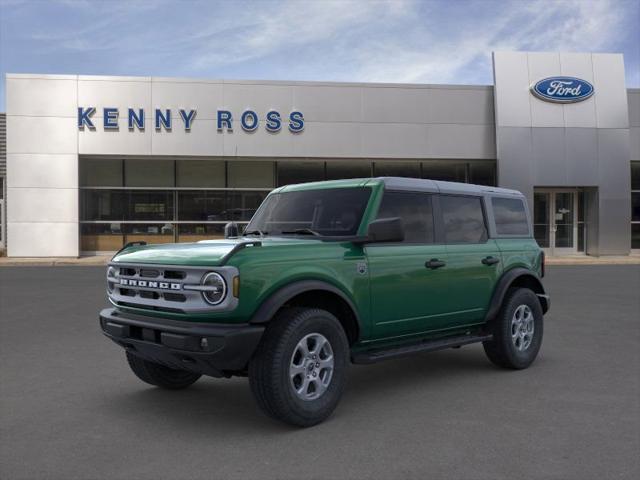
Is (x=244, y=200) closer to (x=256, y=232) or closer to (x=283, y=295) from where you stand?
(x=256, y=232)

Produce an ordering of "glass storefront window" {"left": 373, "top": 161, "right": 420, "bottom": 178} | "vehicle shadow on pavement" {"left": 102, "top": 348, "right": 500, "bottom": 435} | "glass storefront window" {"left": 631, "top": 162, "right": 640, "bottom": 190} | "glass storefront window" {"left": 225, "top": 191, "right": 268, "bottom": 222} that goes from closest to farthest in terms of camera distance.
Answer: "vehicle shadow on pavement" {"left": 102, "top": 348, "right": 500, "bottom": 435} < "glass storefront window" {"left": 225, "top": 191, "right": 268, "bottom": 222} < "glass storefront window" {"left": 373, "top": 161, "right": 420, "bottom": 178} < "glass storefront window" {"left": 631, "top": 162, "right": 640, "bottom": 190}

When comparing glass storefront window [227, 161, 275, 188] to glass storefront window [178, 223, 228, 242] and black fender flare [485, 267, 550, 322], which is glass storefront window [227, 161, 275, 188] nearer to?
glass storefront window [178, 223, 228, 242]

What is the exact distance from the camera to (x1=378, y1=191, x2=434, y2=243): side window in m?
5.43

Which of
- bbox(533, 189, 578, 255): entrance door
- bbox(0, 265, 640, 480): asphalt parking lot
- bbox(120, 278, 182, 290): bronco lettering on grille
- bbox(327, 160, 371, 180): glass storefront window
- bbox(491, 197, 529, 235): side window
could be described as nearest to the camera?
bbox(0, 265, 640, 480): asphalt parking lot

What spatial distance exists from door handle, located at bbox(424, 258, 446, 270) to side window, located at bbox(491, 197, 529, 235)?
1.22 m

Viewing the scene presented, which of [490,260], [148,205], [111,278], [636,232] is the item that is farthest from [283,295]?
[636,232]

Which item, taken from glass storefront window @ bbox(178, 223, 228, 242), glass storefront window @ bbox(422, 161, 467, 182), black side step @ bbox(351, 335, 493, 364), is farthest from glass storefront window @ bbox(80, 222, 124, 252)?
black side step @ bbox(351, 335, 493, 364)

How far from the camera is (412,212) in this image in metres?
5.61

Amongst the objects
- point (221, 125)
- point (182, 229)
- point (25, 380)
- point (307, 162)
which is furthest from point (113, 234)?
point (25, 380)

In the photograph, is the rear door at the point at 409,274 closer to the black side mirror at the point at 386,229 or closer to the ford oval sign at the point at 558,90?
the black side mirror at the point at 386,229

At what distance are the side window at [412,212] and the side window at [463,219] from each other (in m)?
0.23

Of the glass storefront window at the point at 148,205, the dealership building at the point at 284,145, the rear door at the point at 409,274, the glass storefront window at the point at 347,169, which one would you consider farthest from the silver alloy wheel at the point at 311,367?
the glass storefront window at the point at 148,205

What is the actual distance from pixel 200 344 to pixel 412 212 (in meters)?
2.40

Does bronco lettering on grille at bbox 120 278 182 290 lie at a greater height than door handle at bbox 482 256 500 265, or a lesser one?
lesser
